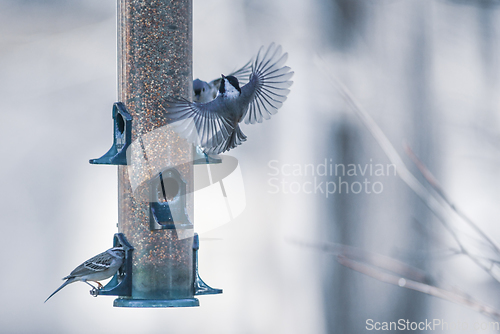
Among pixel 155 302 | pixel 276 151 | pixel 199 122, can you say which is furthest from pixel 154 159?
pixel 276 151

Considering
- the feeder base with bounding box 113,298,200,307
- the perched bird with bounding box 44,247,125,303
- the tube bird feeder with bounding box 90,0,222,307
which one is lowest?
the feeder base with bounding box 113,298,200,307

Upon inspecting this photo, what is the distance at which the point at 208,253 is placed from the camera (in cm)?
646

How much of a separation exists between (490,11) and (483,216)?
2.05 metres

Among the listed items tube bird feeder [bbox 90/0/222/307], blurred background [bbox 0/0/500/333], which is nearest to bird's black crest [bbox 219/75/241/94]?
tube bird feeder [bbox 90/0/222/307]

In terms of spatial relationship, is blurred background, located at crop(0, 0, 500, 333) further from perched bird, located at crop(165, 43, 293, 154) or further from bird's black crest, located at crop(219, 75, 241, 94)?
bird's black crest, located at crop(219, 75, 241, 94)

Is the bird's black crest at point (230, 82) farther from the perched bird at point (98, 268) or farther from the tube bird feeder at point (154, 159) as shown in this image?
the perched bird at point (98, 268)

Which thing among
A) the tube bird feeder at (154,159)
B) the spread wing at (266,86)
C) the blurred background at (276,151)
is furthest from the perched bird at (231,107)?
the blurred background at (276,151)

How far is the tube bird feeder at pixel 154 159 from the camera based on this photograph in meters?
3.22

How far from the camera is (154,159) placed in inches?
129

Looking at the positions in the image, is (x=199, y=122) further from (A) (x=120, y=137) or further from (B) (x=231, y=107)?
(A) (x=120, y=137)

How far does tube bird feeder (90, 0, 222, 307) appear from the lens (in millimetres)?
3223

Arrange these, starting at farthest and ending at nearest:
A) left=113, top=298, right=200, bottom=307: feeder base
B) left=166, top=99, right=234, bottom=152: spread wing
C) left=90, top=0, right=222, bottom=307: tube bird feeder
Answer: left=90, top=0, right=222, bottom=307: tube bird feeder
left=166, top=99, right=234, bottom=152: spread wing
left=113, top=298, right=200, bottom=307: feeder base

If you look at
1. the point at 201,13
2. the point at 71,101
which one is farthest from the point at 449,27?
the point at 71,101

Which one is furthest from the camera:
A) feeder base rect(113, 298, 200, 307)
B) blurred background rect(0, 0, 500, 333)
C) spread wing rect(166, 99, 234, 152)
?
blurred background rect(0, 0, 500, 333)
